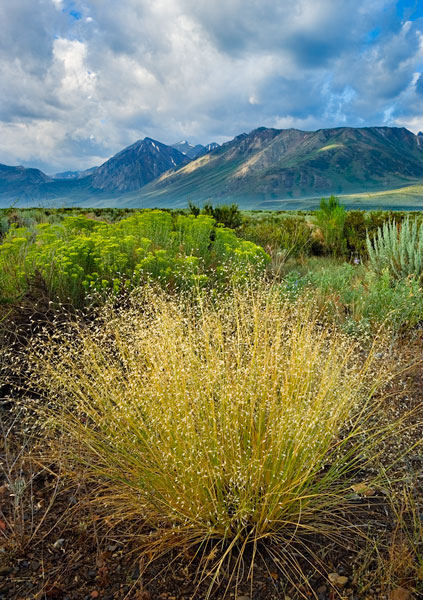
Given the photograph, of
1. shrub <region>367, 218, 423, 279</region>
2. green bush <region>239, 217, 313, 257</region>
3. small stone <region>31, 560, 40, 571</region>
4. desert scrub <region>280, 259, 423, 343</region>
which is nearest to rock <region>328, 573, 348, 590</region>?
small stone <region>31, 560, 40, 571</region>

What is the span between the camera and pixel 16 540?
202cm

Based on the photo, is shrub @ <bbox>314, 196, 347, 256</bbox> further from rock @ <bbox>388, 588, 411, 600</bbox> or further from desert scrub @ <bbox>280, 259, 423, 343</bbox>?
rock @ <bbox>388, 588, 411, 600</bbox>

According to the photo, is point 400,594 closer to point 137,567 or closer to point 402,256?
point 137,567

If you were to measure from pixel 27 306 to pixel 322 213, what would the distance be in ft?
30.7

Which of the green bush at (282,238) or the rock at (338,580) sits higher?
the green bush at (282,238)

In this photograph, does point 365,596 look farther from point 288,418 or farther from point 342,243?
point 342,243

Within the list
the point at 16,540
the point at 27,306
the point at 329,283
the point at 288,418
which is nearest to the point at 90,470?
the point at 16,540

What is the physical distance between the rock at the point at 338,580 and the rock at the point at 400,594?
0.20 m

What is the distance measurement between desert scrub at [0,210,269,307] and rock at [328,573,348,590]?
2.42 m

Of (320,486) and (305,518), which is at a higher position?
(320,486)

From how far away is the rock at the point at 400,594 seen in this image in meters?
1.73

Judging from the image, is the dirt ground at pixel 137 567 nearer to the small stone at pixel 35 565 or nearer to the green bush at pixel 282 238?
the small stone at pixel 35 565

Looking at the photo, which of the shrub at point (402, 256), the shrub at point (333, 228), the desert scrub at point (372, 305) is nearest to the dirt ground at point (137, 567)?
the desert scrub at point (372, 305)

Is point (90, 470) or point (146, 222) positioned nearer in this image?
point (90, 470)
